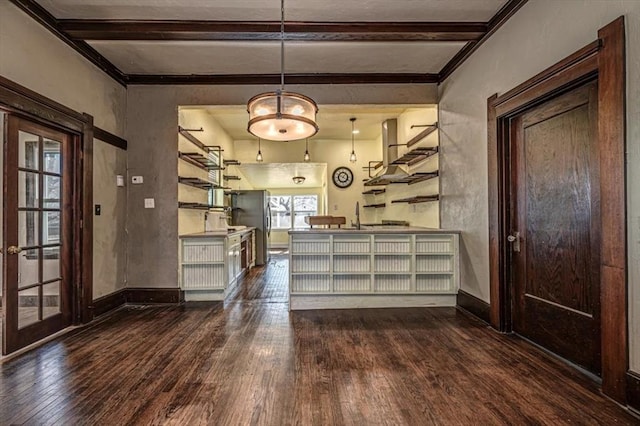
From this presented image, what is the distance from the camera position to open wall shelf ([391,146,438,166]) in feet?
15.5

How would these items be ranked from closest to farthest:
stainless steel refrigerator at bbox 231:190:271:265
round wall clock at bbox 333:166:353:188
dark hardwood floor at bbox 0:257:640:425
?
dark hardwood floor at bbox 0:257:640:425
stainless steel refrigerator at bbox 231:190:271:265
round wall clock at bbox 333:166:353:188

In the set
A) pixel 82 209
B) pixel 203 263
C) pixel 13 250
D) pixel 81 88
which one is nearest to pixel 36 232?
pixel 13 250

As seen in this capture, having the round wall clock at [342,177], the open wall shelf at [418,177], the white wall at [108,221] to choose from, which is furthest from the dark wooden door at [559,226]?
the round wall clock at [342,177]

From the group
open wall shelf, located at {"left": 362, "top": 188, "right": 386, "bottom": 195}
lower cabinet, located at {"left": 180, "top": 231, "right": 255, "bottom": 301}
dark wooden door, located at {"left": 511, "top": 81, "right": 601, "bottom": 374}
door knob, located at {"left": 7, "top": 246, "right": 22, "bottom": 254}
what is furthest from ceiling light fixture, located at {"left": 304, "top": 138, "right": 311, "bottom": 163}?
door knob, located at {"left": 7, "top": 246, "right": 22, "bottom": 254}

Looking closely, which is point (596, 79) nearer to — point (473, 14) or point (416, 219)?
point (473, 14)

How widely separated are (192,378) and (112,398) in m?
0.48

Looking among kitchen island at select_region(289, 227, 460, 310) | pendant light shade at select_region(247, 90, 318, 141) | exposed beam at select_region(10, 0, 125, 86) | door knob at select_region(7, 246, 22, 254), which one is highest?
exposed beam at select_region(10, 0, 125, 86)

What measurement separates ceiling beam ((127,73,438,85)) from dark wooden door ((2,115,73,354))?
56.7 inches

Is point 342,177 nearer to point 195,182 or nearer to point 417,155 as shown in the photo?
point 417,155

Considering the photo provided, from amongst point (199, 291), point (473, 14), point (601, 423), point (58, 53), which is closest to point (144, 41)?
point (58, 53)

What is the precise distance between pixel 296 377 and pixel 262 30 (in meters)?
3.13

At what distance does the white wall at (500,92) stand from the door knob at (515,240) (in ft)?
1.08

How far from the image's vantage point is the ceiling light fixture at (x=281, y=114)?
96.0 inches

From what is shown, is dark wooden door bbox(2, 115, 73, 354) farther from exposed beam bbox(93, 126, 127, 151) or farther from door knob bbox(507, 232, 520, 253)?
door knob bbox(507, 232, 520, 253)
